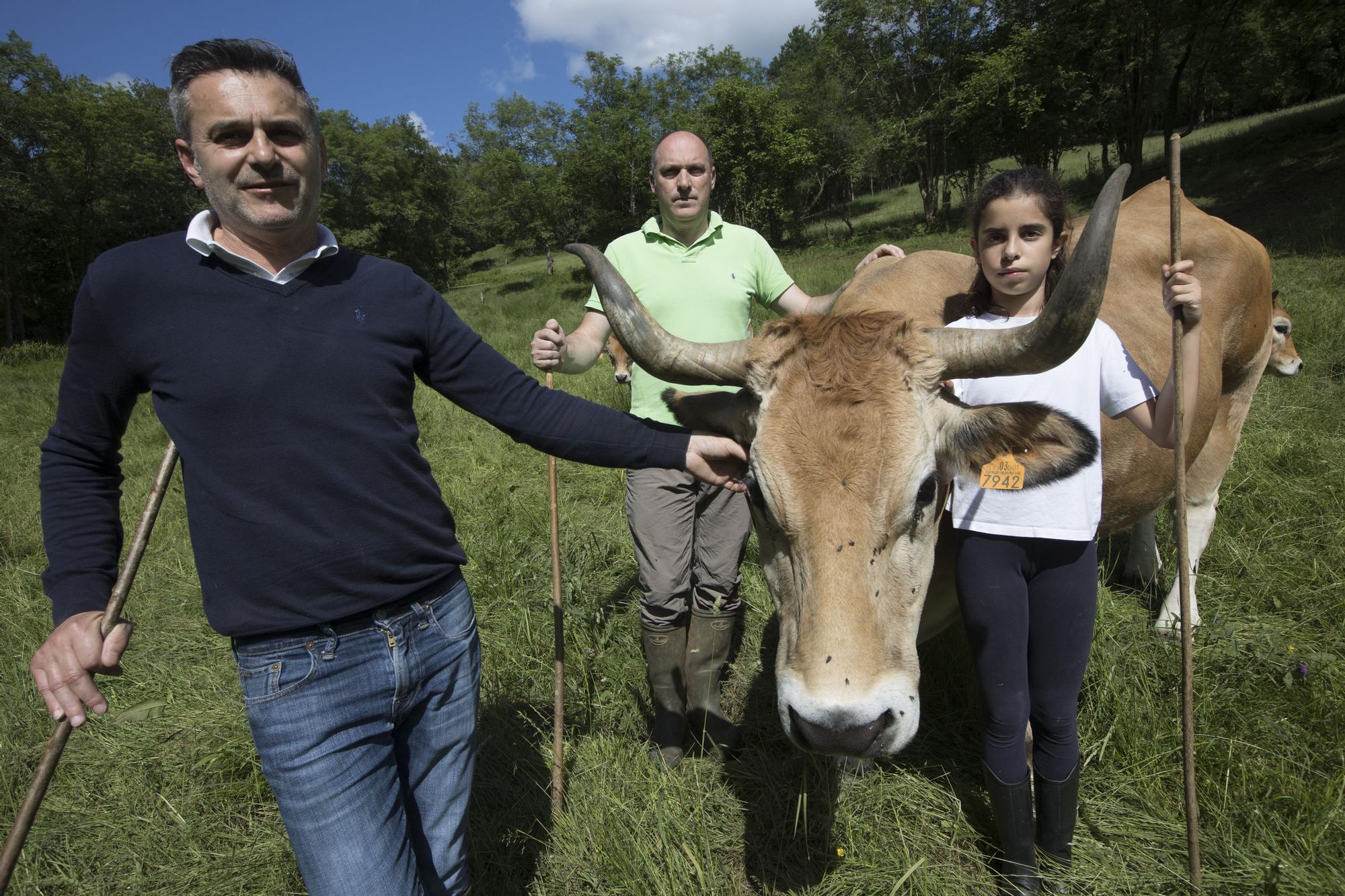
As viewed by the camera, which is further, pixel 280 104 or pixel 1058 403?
pixel 1058 403

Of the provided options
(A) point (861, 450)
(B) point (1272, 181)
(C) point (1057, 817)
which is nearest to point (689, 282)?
(A) point (861, 450)

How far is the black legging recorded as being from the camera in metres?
2.38

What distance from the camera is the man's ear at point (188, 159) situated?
1.75 metres

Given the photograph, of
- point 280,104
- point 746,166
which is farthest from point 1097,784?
point 746,166

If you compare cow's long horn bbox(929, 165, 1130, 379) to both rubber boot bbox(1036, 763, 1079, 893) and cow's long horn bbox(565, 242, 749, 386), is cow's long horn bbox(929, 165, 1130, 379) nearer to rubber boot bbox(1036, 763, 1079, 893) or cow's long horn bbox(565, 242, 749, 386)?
cow's long horn bbox(565, 242, 749, 386)

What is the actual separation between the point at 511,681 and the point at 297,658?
2440 millimetres

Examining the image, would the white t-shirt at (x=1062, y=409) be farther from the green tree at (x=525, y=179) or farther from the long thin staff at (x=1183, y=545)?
the green tree at (x=525, y=179)

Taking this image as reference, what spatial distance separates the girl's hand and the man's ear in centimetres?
300

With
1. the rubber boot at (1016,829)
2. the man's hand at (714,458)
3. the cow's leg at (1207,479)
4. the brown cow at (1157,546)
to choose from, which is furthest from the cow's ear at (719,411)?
the cow's leg at (1207,479)

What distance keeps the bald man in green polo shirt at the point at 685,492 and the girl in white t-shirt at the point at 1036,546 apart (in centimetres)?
124

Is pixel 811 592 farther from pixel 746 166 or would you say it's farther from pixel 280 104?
pixel 746 166

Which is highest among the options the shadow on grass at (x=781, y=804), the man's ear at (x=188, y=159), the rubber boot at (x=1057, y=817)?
the man's ear at (x=188, y=159)

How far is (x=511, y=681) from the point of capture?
396cm

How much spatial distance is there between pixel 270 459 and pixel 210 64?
3.33ft
